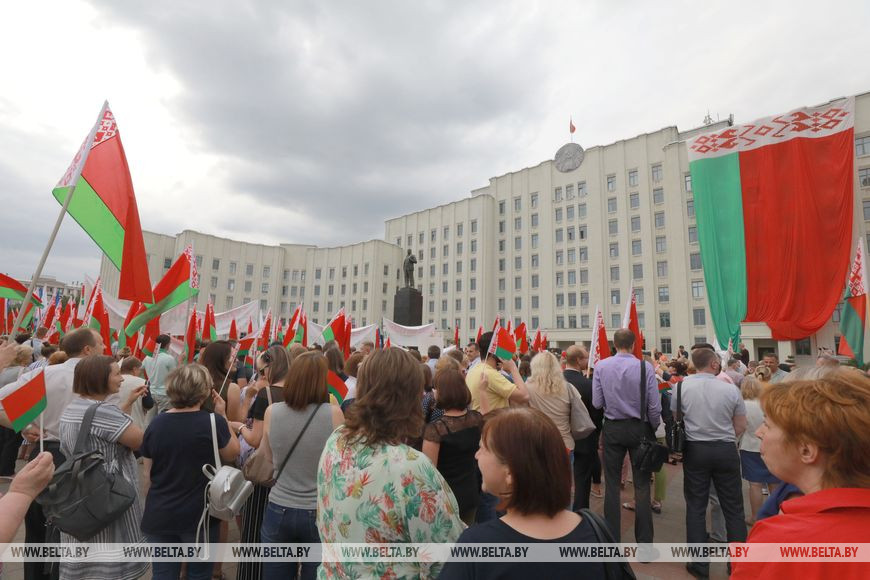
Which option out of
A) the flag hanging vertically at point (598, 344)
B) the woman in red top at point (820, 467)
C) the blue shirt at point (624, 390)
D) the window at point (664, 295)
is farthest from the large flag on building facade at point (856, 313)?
the window at point (664, 295)

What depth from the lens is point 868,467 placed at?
1197 mm

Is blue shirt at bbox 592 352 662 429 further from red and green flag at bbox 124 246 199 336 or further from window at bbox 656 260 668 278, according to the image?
window at bbox 656 260 668 278

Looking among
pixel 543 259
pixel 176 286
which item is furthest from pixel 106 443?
pixel 543 259

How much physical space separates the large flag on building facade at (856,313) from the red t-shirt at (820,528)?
8843mm

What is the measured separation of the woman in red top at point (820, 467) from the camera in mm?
1117

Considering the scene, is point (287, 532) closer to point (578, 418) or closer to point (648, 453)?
point (578, 418)

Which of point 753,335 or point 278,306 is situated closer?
point 753,335

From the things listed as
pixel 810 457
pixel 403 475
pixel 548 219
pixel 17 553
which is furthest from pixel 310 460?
pixel 548 219

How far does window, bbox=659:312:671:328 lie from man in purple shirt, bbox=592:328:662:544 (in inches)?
1541

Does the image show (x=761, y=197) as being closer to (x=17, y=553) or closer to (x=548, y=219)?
(x=17, y=553)

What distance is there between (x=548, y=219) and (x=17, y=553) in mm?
48746

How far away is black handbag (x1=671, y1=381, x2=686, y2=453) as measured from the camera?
14.2ft

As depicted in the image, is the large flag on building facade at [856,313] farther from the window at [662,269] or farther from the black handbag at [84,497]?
the window at [662,269]

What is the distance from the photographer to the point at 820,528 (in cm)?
112
